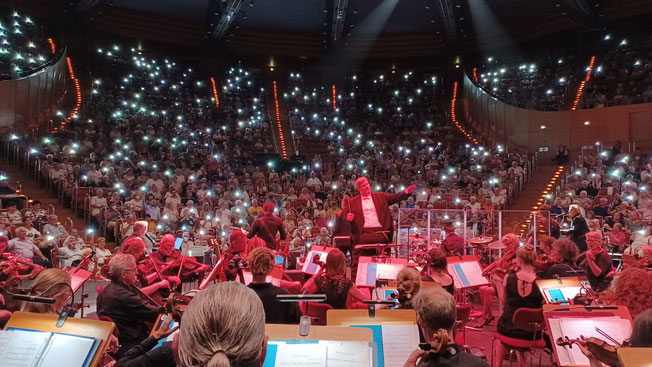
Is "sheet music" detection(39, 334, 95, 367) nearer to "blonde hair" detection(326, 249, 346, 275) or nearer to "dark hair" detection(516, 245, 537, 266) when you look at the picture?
"blonde hair" detection(326, 249, 346, 275)

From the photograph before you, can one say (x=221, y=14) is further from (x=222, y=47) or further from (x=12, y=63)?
(x=12, y=63)

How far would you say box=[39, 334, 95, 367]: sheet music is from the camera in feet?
7.61

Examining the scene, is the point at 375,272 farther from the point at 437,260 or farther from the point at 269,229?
the point at 269,229

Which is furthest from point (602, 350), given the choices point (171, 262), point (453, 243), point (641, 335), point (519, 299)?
point (453, 243)

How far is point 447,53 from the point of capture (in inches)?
845

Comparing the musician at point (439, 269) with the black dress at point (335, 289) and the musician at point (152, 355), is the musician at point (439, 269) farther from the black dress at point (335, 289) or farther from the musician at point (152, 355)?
the musician at point (152, 355)

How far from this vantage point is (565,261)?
5129 mm

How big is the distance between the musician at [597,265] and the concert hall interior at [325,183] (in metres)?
0.02

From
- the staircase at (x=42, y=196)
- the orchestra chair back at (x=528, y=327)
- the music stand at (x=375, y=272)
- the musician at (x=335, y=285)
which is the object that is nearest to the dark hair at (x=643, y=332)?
the orchestra chair back at (x=528, y=327)

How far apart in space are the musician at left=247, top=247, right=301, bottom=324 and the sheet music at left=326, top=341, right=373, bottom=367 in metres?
1.29

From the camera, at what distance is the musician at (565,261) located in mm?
4867

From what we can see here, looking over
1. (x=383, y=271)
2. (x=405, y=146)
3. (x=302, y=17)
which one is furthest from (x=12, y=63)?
(x=383, y=271)

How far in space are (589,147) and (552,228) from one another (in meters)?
8.66

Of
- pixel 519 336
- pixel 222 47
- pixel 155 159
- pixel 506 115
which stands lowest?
pixel 519 336
